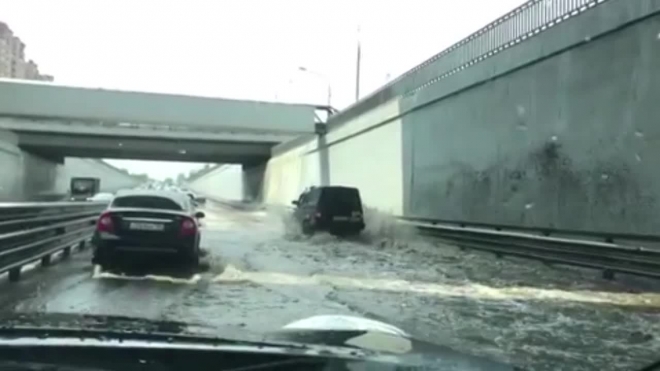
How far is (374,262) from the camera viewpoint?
62.5 feet

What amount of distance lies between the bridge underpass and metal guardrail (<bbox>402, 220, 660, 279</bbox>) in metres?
0.28

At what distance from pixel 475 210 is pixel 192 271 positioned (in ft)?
40.1

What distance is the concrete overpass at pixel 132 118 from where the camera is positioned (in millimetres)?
49469

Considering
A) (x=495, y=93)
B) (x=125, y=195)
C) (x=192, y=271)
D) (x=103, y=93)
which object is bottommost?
(x=192, y=271)

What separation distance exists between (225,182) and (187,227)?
8334 cm

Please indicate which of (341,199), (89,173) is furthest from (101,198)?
(89,173)

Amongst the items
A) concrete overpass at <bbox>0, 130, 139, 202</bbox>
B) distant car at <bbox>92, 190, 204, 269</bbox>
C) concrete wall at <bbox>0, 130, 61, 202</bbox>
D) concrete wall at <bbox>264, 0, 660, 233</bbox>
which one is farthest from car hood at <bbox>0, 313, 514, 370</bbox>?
concrete wall at <bbox>0, 130, 61, 202</bbox>

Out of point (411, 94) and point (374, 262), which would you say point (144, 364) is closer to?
point (374, 262)

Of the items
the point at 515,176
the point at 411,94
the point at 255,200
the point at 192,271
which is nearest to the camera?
the point at 192,271

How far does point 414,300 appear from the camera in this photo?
40.2 feet

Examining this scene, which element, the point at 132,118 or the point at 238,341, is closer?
the point at 238,341

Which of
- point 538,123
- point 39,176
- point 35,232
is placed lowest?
point 35,232

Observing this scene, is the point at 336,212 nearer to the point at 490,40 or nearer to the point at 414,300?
the point at 490,40

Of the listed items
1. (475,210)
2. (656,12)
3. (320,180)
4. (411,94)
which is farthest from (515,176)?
(320,180)
